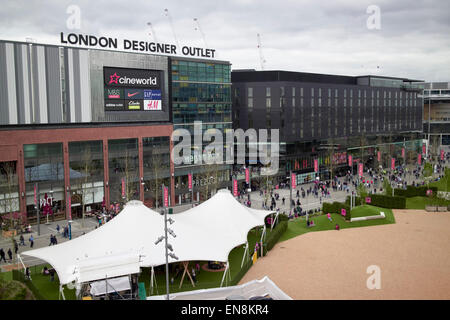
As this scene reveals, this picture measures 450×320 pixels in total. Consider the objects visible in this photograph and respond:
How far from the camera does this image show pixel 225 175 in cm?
7700

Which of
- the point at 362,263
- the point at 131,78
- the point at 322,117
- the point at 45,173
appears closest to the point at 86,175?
the point at 45,173

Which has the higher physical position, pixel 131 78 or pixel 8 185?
pixel 131 78

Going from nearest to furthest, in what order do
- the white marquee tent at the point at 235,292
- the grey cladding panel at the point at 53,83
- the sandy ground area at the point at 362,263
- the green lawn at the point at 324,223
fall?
the white marquee tent at the point at 235,292 → the sandy ground area at the point at 362,263 → the green lawn at the point at 324,223 → the grey cladding panel at the point at 53,83

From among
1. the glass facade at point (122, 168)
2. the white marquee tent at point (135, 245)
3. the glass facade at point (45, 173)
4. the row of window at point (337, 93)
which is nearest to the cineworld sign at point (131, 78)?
the glass facade at point (122, 168)

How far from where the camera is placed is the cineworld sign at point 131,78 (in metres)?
61.9

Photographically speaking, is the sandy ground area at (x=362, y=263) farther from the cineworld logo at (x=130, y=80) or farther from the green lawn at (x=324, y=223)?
the cineworld logo at (x=130, y=80)

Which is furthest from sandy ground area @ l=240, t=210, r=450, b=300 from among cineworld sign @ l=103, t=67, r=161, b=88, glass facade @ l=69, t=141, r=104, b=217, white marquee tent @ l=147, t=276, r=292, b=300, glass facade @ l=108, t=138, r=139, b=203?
cineworld sign @ l=103, t=67, r=161, b=88

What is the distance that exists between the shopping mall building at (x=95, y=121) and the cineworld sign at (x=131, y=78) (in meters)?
0.15

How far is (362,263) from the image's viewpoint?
122ft

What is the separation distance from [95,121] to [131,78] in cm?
880

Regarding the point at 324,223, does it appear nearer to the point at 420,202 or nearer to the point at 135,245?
the point at 420,202

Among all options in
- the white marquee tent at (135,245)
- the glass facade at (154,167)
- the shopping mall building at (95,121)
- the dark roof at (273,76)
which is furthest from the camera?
the dark roof at (273,76)
